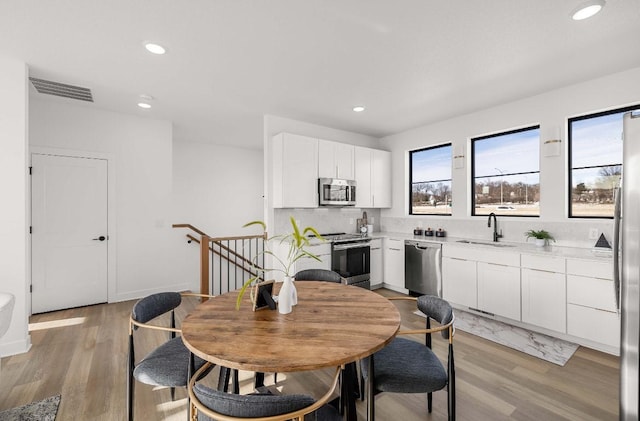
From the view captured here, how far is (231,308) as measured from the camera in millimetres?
1776

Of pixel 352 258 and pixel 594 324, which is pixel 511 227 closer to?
pixel 594 324

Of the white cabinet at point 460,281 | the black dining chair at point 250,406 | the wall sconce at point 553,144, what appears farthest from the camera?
the white cabinet at point 460,281

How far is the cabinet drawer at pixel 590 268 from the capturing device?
269 cm

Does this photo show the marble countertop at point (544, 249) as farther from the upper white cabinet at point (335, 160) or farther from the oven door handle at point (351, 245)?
the upper white cabinet at point (335, 160)

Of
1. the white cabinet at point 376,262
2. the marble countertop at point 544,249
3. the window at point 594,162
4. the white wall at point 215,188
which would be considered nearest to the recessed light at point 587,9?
the window at point 594,162

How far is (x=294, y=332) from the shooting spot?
4.76ft

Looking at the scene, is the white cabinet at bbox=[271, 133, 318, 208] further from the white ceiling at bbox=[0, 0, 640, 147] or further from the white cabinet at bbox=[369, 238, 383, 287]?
the white cabinet at bbox=[369, 238, 383, 287]

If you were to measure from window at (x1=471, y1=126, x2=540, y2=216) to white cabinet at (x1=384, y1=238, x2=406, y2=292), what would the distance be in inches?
49.1

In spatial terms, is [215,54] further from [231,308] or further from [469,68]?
[469,68]

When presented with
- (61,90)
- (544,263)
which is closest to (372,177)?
(544,263)

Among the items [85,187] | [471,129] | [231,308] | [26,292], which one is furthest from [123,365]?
[471,129]

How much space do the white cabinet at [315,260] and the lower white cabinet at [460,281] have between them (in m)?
1.58

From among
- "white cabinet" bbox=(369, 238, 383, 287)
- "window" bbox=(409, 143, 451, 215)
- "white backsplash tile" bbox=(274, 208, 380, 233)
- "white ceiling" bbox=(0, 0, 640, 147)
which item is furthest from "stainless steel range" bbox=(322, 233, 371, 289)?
"white ceiling" bbox=(0, 0, 640, 147)

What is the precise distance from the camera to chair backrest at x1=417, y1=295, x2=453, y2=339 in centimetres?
170
